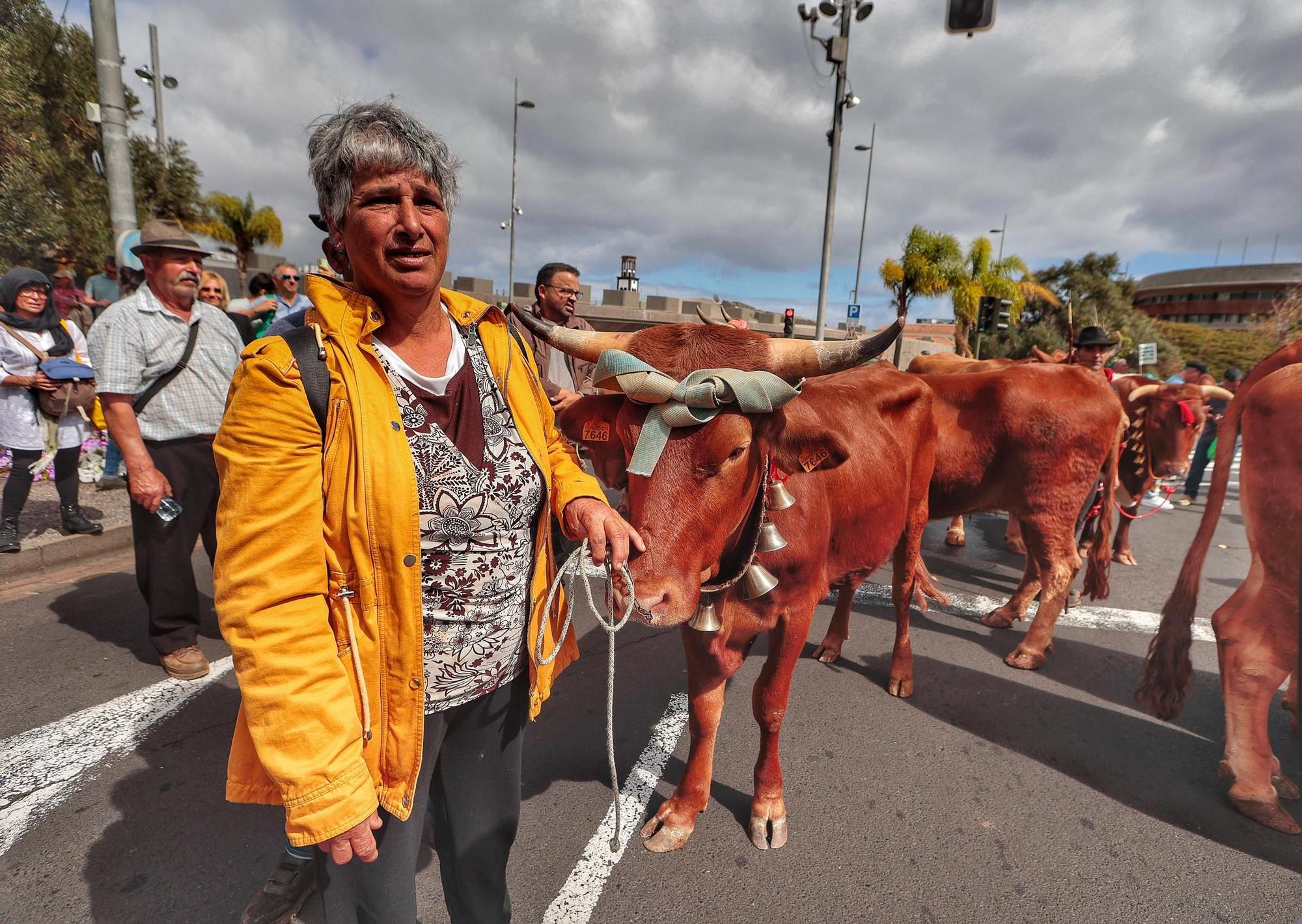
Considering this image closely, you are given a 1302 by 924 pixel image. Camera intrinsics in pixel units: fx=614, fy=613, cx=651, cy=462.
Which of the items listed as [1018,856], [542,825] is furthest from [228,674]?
[1018,856]

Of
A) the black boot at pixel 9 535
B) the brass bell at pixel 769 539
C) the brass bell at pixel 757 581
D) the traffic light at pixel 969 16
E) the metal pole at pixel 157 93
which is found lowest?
the black boot at pixel 9 535

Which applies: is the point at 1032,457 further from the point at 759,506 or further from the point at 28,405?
the point at 28,405

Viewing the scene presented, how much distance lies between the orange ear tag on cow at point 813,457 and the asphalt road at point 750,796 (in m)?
1.66

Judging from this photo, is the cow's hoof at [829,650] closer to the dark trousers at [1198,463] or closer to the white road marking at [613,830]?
the white road marking at [613,830]

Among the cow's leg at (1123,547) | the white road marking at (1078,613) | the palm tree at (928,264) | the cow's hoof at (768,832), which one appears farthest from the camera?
the palm tree at (928,264)

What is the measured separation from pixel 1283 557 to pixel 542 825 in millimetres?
3320

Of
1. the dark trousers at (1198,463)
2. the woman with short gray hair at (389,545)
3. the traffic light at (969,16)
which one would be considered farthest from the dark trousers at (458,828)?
the dark trousers at (1198,463)

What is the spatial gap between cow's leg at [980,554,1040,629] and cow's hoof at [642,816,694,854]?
11.5 ft

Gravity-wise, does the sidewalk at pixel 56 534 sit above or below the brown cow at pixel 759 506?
below

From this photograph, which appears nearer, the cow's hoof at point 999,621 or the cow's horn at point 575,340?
the cow's horn at point 575,340

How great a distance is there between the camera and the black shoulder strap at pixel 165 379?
335 cm

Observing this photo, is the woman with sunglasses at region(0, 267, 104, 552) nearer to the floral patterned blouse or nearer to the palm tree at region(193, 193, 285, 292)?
the floral patterned blouse

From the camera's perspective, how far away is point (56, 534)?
5113 mm

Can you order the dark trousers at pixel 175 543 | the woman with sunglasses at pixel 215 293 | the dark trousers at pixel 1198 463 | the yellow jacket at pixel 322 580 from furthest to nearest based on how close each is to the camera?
the dark trousers at pixel 1198 463, the woman with sunglasses at pixel 215 293, the dark trousers at pixel 175 543, the yellow jacket at pixel 322 580
